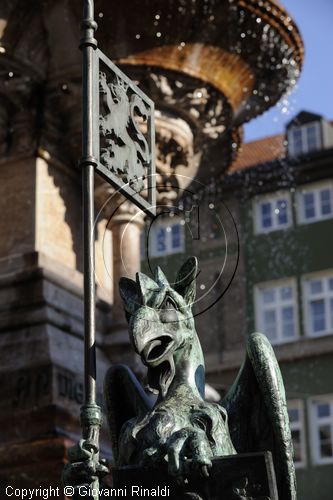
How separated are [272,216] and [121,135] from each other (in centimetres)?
3163

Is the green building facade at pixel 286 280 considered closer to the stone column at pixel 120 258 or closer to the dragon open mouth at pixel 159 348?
the stone column at pixel 120 258

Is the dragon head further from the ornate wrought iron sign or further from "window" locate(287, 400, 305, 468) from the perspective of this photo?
"window" locate(287, 400, 305, 468)

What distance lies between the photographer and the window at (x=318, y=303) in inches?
1428

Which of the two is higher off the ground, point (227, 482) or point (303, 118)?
point (303, 118)

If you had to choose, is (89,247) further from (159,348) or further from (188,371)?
(188,371)

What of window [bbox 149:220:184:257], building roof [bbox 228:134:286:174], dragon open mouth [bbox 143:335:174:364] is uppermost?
building roof [bbox 228:134:286:174]

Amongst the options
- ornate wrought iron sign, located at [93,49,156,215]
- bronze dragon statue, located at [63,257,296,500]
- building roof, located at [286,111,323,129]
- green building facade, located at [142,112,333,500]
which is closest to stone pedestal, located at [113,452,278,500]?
bronze dragon statue, located at [63,257,296,500]

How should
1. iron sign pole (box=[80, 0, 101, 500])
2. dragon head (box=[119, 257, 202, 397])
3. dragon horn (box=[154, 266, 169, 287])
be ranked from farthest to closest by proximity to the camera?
dragon horn (box=[154, 266, 169, 287]), dragon head (box=[119, 257, 202, 397]), iron sign pole (box=[80, 0, 101, 500])

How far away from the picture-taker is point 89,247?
5.52 m

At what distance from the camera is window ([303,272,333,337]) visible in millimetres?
36281

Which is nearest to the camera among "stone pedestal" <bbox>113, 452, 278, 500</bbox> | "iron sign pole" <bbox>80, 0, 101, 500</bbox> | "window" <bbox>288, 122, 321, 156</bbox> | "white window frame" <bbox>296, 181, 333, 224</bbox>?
"stone pedestal" <bbox>113, 452, 278, 500</bbox>

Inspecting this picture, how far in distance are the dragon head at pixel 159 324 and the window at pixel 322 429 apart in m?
29.4

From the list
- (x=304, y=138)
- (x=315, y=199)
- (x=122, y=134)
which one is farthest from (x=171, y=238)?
(x=122, y=134)

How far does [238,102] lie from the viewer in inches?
489
